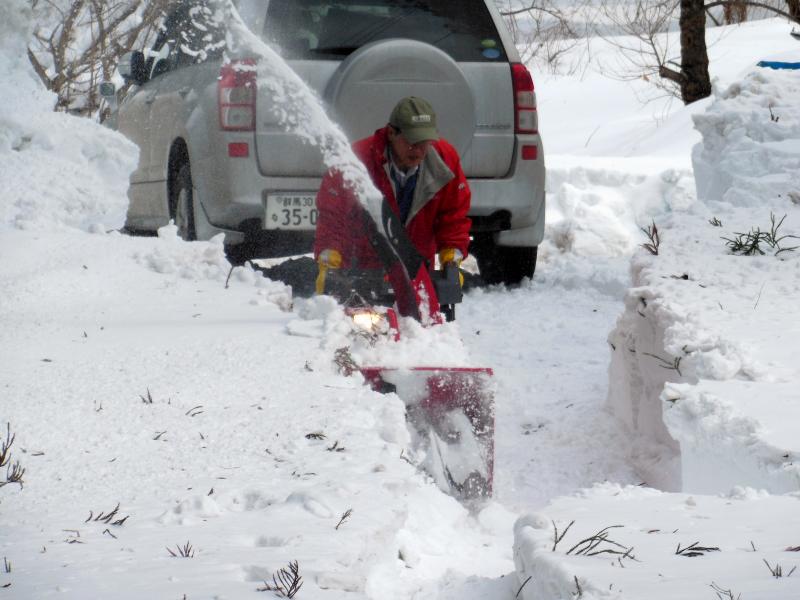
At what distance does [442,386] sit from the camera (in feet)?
12.8

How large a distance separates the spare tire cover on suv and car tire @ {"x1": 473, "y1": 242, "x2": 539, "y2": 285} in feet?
5.00

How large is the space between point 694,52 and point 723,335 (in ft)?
40.1

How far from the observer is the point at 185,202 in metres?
6.55

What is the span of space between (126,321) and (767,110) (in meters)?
4.19

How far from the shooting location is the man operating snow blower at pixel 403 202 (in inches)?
188

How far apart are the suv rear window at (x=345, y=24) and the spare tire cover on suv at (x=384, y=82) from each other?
22 centimetres

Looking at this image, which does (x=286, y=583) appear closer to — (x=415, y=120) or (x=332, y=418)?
(x=332, y=418)

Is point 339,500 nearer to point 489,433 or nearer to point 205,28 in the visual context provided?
point 489,433

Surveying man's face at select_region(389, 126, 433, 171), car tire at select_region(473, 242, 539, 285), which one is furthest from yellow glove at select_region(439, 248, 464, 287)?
car tire at select_region(473, 242, 539, 285)

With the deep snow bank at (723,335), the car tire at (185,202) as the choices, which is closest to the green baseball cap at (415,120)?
the deep snow bank at (723,335)

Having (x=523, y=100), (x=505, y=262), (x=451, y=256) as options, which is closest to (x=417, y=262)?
(x=451, y=256)

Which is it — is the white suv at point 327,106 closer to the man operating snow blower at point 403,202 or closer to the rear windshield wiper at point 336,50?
the rear windshield wiper at point 336,50

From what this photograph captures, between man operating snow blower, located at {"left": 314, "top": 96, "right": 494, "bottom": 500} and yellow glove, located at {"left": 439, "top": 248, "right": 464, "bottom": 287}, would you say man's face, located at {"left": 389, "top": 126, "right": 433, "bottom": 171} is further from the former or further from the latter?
yellow glove, located at {"left": 439, "top": 248, "right": 464, "bottom": 287}

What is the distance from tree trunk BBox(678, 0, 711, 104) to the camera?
1521 cm
